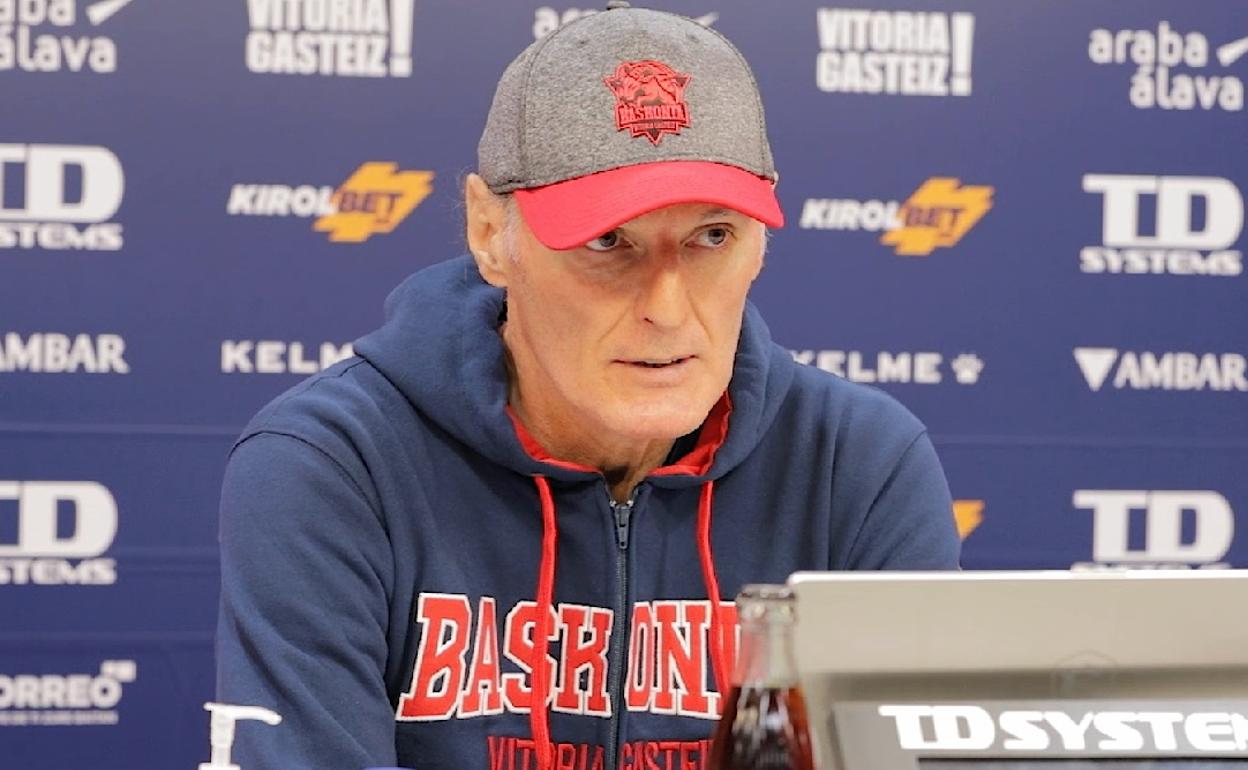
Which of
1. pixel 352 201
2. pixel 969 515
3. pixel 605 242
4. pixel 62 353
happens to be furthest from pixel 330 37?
pixel 605 242

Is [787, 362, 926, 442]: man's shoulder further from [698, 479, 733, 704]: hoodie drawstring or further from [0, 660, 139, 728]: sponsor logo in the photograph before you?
[0, 660, 139, 728]: sponsor logo

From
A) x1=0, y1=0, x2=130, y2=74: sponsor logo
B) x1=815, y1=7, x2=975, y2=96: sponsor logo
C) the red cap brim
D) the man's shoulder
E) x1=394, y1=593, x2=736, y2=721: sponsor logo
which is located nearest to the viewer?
the red cap brim

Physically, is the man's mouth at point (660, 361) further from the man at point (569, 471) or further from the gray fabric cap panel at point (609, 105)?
the gray fabric cap panel at point (609, 105)

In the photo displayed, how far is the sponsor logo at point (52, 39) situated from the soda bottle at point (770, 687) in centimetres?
222

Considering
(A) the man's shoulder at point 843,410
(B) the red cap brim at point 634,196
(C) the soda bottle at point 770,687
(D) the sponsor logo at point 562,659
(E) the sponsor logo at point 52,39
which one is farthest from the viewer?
(E) the sponsor logo at point 52,39

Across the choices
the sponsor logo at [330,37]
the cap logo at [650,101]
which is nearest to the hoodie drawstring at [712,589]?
the cap logo at [650,101]

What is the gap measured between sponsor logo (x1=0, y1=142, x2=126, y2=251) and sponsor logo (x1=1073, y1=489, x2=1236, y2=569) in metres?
1.75

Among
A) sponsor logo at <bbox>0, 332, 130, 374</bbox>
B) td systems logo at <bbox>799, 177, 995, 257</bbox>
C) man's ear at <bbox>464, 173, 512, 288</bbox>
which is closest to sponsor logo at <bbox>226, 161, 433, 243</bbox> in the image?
sponsor logo at <bbox>0, 332, 130, 374</bbox>

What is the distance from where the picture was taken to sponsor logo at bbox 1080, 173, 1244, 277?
2916 millimetres

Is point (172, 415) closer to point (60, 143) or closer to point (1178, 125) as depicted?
point (60, 143)

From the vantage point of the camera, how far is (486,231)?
141cm

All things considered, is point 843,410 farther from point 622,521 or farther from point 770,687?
point 770,687

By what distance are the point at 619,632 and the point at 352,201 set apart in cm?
155

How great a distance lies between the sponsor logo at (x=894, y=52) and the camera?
2830mm
